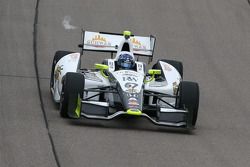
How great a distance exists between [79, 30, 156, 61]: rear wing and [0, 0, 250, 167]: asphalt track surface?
1242 millimetres

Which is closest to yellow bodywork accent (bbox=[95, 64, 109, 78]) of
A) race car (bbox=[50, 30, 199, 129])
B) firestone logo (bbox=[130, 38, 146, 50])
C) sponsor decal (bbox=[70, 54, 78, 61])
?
race car (bbox=[50, 30, 199, 129])

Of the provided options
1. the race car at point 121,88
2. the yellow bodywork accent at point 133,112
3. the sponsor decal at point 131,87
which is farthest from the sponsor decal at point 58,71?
the yellow bodywork accent at point 133,112

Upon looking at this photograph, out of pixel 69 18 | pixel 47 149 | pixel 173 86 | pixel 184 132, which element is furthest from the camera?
pixel 69 18

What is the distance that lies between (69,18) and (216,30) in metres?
4.05

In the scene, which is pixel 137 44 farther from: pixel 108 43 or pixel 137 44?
pixel 108 43

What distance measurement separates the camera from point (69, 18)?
965 inches

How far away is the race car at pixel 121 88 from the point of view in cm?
1485

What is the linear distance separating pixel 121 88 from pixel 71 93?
0.85 meters

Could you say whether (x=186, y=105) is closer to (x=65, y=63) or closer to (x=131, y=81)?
(x=131, y=81)

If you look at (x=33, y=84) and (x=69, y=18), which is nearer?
(x=33, y=84)

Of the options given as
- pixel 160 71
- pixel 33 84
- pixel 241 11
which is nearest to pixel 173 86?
pixel 160 71

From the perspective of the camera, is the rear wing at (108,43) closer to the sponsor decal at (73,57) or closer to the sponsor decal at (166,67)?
the sponsor decal at (73,57)

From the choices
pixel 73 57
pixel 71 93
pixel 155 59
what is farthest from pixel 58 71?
pixel 155 59

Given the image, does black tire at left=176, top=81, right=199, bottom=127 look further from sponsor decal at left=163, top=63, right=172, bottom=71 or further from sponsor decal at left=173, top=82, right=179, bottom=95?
sponsor decal at left=163, top=63, right=172, bottom=71
